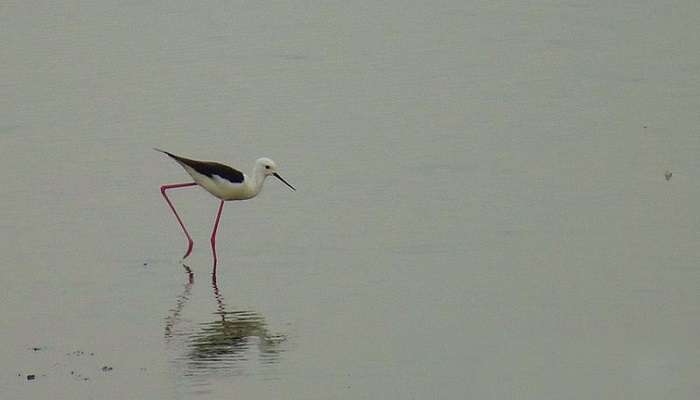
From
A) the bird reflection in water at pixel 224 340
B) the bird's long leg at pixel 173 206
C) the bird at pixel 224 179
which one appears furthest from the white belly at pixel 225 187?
the bird reflection in water at pixel 224 340

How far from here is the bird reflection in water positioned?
7852 millimetres

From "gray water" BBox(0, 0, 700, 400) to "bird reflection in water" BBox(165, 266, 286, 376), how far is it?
2cm

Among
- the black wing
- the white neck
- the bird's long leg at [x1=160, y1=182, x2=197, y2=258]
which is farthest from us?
the white neck

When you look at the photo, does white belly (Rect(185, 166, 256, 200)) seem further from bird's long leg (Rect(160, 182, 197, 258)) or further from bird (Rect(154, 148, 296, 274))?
bird's long leg (Rect(160, 182, 197, 258))

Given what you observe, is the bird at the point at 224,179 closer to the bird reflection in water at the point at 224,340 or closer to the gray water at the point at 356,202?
the gray water at the point at 356,202

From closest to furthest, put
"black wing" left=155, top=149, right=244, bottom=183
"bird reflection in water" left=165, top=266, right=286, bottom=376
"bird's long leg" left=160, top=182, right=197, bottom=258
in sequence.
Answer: "bird reflection in water" left=165, top=266, right=286, bottom=376 → "bird's long leg" left=160, top=182, right=197, bottom=258 → "black wing" left=155, top=149, right=244, bottom=183

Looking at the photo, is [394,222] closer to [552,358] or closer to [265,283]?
[265,283]

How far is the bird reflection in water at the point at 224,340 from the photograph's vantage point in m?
7.85

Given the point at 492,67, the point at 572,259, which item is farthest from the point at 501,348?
the point at 492,67

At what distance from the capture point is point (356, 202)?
36.6ft

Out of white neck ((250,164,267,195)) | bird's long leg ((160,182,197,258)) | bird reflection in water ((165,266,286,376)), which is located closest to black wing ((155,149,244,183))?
white neck ((250,164,267,195))

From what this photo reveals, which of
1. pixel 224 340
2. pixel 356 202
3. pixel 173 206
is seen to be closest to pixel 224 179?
pixel 173 206

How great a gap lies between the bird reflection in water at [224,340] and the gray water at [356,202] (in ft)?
0.07

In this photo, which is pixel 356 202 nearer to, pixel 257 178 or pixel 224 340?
pixel 257 178
